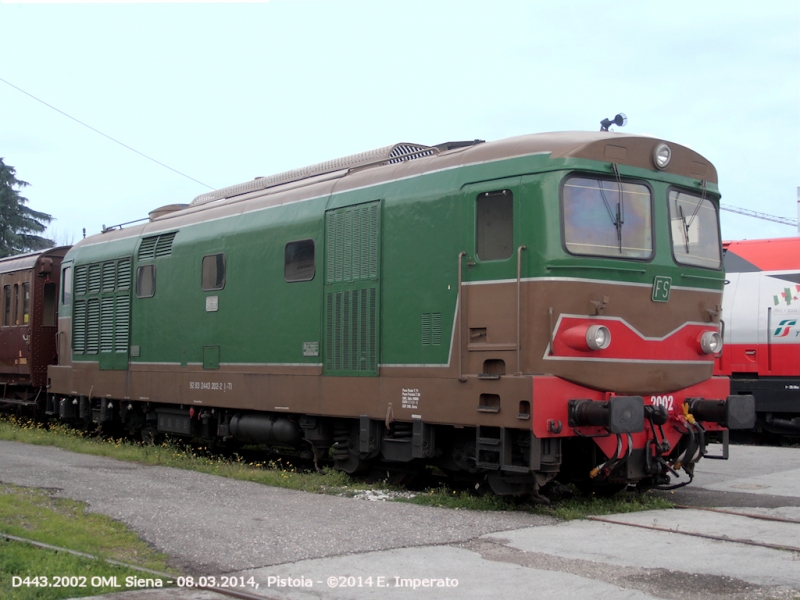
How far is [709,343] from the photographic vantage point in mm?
9008

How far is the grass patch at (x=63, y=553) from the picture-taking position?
210 inches

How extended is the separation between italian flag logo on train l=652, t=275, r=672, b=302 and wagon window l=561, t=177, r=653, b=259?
275mm

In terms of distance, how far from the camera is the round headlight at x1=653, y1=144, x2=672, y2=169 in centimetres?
868

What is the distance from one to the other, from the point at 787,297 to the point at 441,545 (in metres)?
10.7

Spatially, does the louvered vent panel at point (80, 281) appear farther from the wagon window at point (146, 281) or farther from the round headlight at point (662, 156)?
the round headlight at point (662, 156)

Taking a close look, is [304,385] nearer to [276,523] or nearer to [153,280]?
[276,523]

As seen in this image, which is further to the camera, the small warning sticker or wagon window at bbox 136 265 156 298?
wagon window at bbox 136 265 156 298

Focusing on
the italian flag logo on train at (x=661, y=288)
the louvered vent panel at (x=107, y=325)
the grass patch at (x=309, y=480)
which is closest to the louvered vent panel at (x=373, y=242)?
the grass patch at (x=309, y=480)

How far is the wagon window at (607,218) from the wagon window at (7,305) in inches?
579

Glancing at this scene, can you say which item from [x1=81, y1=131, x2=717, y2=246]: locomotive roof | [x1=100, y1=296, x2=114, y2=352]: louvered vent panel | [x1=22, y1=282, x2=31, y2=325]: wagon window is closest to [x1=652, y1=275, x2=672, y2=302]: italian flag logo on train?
[x1=81, y1=131, x2=717, y2=246]: locomotive roof

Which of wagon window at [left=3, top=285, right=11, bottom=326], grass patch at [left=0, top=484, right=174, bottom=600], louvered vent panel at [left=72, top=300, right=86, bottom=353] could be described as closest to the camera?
grass patch at [left=0, top=484, right=174, bottom=600]

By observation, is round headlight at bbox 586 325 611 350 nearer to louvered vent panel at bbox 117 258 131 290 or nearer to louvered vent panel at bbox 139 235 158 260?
louvered vent panel at bbox 139 235 158 260

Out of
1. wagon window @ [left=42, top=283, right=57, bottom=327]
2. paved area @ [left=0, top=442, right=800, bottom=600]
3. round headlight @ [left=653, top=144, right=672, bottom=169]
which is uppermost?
round headlight @ [left=653, top=144, right=672, bottom=169]

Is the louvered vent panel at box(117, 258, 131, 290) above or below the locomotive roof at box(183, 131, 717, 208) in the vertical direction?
below
